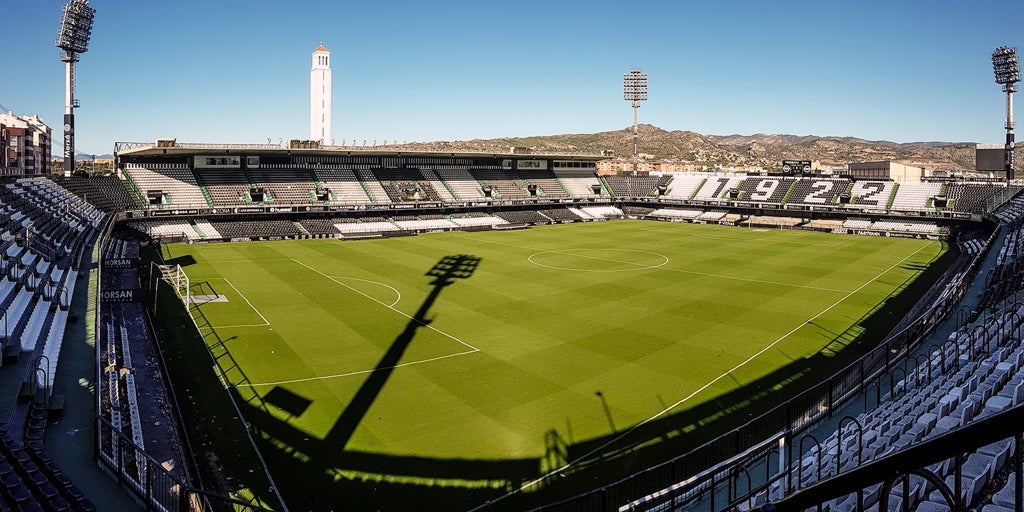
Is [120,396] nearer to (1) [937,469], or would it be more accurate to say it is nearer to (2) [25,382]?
(2) [25,382]

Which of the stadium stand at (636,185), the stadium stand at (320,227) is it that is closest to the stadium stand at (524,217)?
the stadium stand at (636,185)

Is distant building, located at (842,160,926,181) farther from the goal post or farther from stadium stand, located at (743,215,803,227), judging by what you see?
the goal post

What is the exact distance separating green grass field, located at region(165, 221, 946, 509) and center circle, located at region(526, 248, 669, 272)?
26 centimetres

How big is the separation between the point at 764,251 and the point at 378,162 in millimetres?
41454

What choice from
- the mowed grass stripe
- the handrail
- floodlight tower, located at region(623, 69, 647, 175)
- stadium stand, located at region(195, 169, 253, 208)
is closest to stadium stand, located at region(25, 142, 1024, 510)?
stadium stand, located at region(195, 169, 253, 208)

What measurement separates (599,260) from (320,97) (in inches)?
1946

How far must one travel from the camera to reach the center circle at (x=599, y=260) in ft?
131

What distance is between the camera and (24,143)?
108875 millimetres

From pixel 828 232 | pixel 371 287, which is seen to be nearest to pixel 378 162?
pixel 371 287

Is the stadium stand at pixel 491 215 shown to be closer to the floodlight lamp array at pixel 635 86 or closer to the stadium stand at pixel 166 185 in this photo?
the stadium stand at pixel 166 185

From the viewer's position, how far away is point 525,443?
15297 mm

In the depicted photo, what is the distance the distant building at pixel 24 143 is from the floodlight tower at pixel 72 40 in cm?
5086

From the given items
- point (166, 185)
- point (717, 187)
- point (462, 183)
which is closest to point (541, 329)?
point (166, 185)

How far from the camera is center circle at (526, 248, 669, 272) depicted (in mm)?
40062
